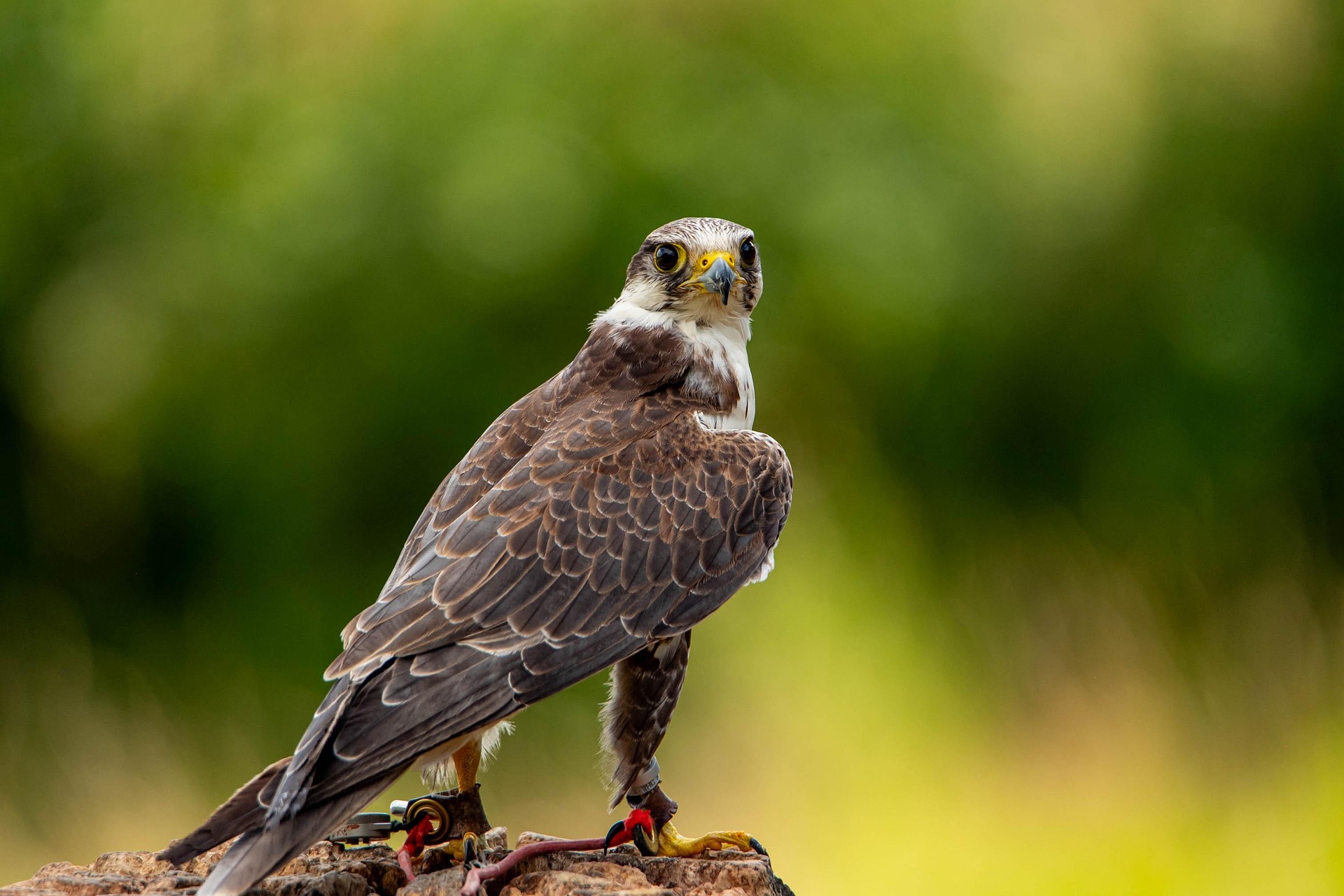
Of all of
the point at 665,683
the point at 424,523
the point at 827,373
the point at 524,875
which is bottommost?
the point at 524,875

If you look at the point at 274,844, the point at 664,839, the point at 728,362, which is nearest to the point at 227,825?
the point at 274,844

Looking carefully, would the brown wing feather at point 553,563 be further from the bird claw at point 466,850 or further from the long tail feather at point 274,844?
the bird claw at point 466,850

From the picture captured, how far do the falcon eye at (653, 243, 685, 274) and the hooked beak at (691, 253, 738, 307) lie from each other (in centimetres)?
11

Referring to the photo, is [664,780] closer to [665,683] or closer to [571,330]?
[571,330]

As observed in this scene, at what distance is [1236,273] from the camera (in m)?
6.71

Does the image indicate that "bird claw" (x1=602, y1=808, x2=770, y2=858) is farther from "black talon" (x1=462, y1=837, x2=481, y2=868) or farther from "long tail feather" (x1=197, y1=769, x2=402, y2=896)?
"long tail feather" (x1=197, y1=769, x2=402, y2=896)

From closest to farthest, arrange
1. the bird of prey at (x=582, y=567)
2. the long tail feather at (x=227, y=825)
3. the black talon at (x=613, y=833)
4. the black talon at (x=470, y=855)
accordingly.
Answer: the long tail feather at (x=227, y=825), the bird of prey at (x=582, y=567), the black talon at (x=470, y=855), the black talon at (x=613, y=833)

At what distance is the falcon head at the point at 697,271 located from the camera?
3.71 meters

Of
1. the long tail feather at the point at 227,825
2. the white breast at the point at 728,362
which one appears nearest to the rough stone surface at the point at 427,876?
the long tail feather at the point at 227,825

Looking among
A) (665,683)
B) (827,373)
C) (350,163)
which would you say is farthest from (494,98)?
(665,683)

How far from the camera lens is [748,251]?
3844 mm

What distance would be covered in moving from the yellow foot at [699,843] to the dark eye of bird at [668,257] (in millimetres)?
1582

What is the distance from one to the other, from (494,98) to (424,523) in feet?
12.5

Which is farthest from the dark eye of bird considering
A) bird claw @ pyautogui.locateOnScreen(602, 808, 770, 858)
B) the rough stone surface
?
the rough stone surface
